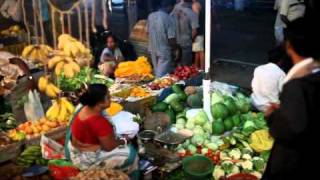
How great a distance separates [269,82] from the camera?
5.63 meters

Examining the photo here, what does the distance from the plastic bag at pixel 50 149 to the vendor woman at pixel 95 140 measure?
0.60m

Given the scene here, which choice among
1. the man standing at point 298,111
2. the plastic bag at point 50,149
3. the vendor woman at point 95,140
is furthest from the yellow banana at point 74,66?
the man standing at point 298,111

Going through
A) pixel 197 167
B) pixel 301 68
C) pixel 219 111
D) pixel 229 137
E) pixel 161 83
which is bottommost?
pixel 197 167

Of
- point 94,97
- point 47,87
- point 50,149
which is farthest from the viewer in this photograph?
point 47,87

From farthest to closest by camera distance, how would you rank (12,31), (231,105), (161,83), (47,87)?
(12,31)
(161,83)
(231,105)
(47,87)

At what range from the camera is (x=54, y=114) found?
5.82 m

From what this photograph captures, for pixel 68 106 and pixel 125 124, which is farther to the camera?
pixel 68 106

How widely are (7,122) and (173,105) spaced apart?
2333 millimetres

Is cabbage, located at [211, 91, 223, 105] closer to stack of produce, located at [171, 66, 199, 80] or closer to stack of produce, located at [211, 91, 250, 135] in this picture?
stack of produce, located at [211, 91, 250, 135]

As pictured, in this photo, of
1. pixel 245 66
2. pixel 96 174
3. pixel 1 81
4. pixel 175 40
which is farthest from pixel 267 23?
pixel 96 174

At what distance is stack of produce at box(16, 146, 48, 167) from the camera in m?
5.11

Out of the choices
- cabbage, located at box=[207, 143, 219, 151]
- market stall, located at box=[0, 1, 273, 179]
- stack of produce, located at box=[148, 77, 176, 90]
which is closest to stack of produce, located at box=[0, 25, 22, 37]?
market stall, located at box=[0, 1, 273, 179]

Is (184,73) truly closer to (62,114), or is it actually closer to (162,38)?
(162,38)

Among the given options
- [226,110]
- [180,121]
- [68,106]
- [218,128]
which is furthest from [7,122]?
Result: [226,110]
